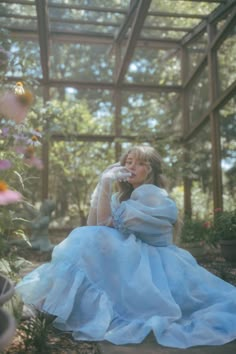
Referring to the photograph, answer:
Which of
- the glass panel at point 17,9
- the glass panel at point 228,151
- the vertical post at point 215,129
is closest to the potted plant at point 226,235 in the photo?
the glass panel at point 228,151

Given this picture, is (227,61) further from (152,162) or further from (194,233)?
(152,162)

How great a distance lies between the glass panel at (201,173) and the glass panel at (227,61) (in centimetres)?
73

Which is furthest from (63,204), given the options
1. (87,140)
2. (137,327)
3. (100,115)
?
(137,327)

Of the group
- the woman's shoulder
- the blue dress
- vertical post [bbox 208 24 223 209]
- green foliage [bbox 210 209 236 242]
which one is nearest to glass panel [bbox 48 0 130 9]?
vertical post [bbox 208 24 223 209]

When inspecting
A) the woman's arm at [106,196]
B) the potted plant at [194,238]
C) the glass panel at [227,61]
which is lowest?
the potted plant at [194,238]

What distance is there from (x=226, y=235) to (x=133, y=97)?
3285 millimetres

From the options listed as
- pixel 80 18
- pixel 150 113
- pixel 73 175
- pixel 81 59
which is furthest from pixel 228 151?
pixel 81 59

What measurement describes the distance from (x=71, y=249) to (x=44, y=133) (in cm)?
301

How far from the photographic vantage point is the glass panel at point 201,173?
556 cm

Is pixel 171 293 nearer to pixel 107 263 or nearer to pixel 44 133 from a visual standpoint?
pixel 107 263

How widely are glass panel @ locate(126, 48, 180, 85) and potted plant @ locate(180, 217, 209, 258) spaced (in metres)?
2.89

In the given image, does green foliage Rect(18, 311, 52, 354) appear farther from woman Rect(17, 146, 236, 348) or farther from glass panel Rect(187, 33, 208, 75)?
glass panel Rect(187, 33, 208, 75)

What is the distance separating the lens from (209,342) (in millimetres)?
1593

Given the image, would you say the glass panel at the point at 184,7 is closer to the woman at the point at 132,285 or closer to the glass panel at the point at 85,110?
the glass panel at the point at 85,110
